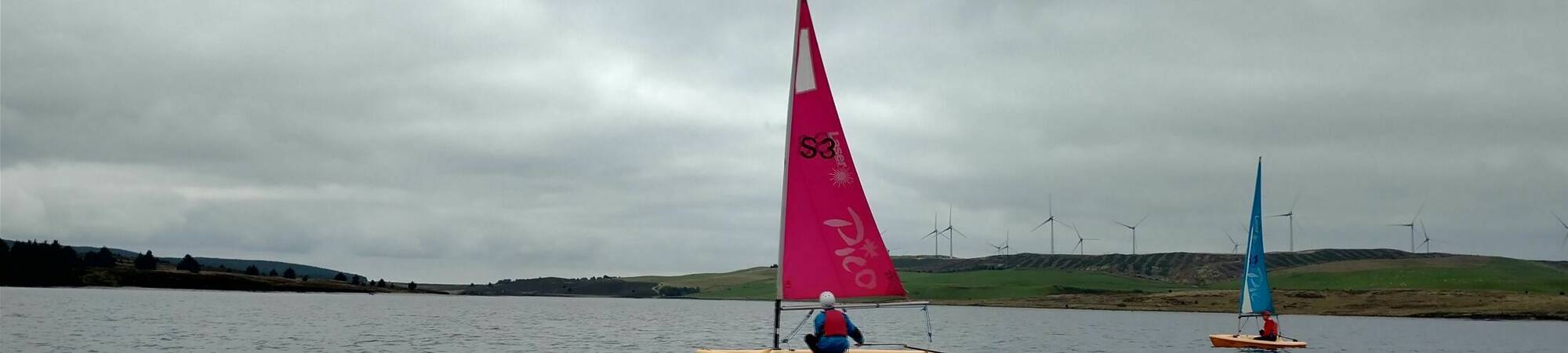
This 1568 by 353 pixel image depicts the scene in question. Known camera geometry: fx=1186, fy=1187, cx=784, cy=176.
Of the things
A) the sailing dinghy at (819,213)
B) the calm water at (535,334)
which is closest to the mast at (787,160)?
the sailing dinghy at (819,213)

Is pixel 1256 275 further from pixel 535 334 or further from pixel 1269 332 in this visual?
pixel 535 334

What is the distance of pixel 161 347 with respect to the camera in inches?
2448

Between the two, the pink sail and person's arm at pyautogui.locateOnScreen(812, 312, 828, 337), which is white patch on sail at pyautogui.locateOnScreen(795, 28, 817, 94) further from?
person's arm at pyautogui.locateOnScreen(812, 312, 828, 337)

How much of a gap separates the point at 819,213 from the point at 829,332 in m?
3.11

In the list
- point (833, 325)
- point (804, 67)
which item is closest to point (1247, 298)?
point (833, 325)

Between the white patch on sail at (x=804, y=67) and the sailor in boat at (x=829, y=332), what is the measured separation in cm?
514

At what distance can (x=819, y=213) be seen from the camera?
30.1 meters

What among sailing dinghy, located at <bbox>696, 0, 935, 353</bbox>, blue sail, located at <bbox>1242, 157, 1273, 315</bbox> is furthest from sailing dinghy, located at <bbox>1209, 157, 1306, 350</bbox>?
sailing dinghy, located at <bbox>696, 0, 935, 353</bbox>

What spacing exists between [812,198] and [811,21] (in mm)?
4464

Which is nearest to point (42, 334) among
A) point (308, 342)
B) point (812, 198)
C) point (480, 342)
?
point (308, 342)

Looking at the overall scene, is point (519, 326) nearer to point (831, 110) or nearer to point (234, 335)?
point (234, 335)

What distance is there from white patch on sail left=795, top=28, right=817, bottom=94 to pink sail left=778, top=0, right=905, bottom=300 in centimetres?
2

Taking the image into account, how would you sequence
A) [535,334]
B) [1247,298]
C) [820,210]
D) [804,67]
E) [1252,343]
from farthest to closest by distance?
[535,334], [1247,298], [1252,343], [820,210], [804,67]

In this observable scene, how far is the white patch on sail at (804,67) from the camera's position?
2881 cm
